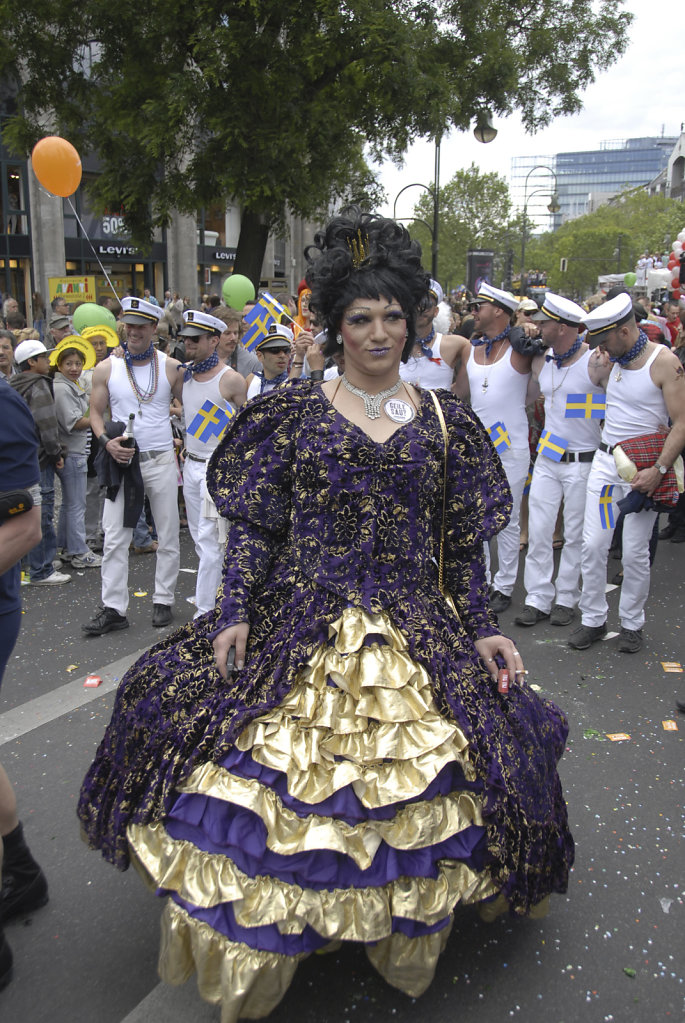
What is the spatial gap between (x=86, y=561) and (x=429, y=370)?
11.1 feet

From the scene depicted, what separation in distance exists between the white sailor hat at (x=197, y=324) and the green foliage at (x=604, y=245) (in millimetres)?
54643

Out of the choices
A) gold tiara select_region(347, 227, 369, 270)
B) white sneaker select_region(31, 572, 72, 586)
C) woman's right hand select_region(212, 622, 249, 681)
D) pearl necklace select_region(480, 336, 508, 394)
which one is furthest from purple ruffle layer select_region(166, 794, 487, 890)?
white sneaker select_region(31, 572, 72, 586)

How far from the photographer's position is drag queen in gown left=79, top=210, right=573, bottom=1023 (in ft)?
7.48

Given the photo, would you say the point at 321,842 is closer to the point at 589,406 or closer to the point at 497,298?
the point at 589,406

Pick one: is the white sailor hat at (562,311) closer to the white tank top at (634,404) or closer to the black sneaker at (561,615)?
the white tank top at (634,404)

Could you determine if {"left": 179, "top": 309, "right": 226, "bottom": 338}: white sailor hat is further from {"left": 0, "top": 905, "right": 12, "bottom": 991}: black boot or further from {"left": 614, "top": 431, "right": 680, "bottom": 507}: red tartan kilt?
{"left": 0, "top": 905, "right": 12, "bottom": 991}: black boot

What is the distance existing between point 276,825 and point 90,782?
0.83 m

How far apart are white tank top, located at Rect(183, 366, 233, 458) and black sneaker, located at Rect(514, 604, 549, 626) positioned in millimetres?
2406

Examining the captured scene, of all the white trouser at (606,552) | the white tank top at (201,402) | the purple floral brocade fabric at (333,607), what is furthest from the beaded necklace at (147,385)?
the purple floral brocade fabric at (333,607)

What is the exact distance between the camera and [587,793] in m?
3.88

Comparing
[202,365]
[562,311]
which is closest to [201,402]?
[202,365]

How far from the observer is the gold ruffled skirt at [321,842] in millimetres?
2254

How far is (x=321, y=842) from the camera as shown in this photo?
7.34 ft

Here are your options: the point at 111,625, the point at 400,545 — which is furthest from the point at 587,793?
the point at 111,625
